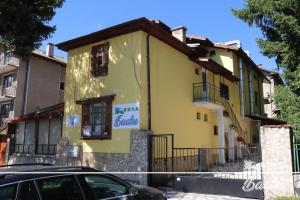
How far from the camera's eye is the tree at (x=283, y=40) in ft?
43.9

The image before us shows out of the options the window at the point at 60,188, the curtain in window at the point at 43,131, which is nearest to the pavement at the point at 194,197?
the window at the point at 60,188

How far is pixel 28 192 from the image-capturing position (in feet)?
14.3

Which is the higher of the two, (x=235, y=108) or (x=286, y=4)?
(x=286, y=4)

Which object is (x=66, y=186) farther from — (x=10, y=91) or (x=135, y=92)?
(x=10, y=91)

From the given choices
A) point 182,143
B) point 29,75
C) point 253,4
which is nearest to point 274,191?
point 182,143

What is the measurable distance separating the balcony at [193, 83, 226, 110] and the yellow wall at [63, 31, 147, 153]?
4942mm

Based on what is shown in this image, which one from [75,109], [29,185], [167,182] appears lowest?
[167,182]

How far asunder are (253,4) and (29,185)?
46.2 feet

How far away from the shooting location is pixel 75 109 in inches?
640

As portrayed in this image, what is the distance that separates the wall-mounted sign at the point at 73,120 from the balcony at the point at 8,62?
12.0m

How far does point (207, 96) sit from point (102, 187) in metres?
13.6

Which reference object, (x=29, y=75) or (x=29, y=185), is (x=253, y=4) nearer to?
(x=29, y=185)

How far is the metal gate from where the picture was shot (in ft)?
43.3

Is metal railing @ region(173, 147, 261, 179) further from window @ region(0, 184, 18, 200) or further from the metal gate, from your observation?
window @ region(0, 184, 18, 200)
